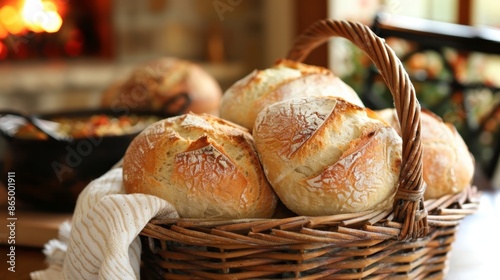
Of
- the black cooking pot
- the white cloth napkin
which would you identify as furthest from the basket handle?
the black cooking pot

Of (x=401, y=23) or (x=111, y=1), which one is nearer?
(x=401, y=23)

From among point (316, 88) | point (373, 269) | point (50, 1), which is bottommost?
point (373, 269)

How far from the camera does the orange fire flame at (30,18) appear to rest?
3840 mm

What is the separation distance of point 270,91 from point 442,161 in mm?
311

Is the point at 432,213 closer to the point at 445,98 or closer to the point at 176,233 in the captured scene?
the point at 176,233

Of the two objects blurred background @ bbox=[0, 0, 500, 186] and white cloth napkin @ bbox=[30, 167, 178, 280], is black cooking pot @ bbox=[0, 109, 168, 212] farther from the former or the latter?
blurred background @ bbox=[0, 0, 500, 186]

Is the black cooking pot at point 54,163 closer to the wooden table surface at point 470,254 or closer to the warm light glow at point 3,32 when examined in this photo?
the wooden table surface at point 470,254

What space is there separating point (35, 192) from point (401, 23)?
169cm

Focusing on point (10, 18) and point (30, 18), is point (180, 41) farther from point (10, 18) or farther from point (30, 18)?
point (10, 18)

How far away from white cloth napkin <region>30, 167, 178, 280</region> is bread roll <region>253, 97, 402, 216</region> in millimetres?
170

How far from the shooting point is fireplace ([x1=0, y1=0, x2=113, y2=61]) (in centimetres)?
386

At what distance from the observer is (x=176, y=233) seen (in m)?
0.93

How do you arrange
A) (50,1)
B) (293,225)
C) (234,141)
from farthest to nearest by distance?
(50,1)
(234,141)
(293,225)

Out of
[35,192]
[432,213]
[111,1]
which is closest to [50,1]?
[111,1]
